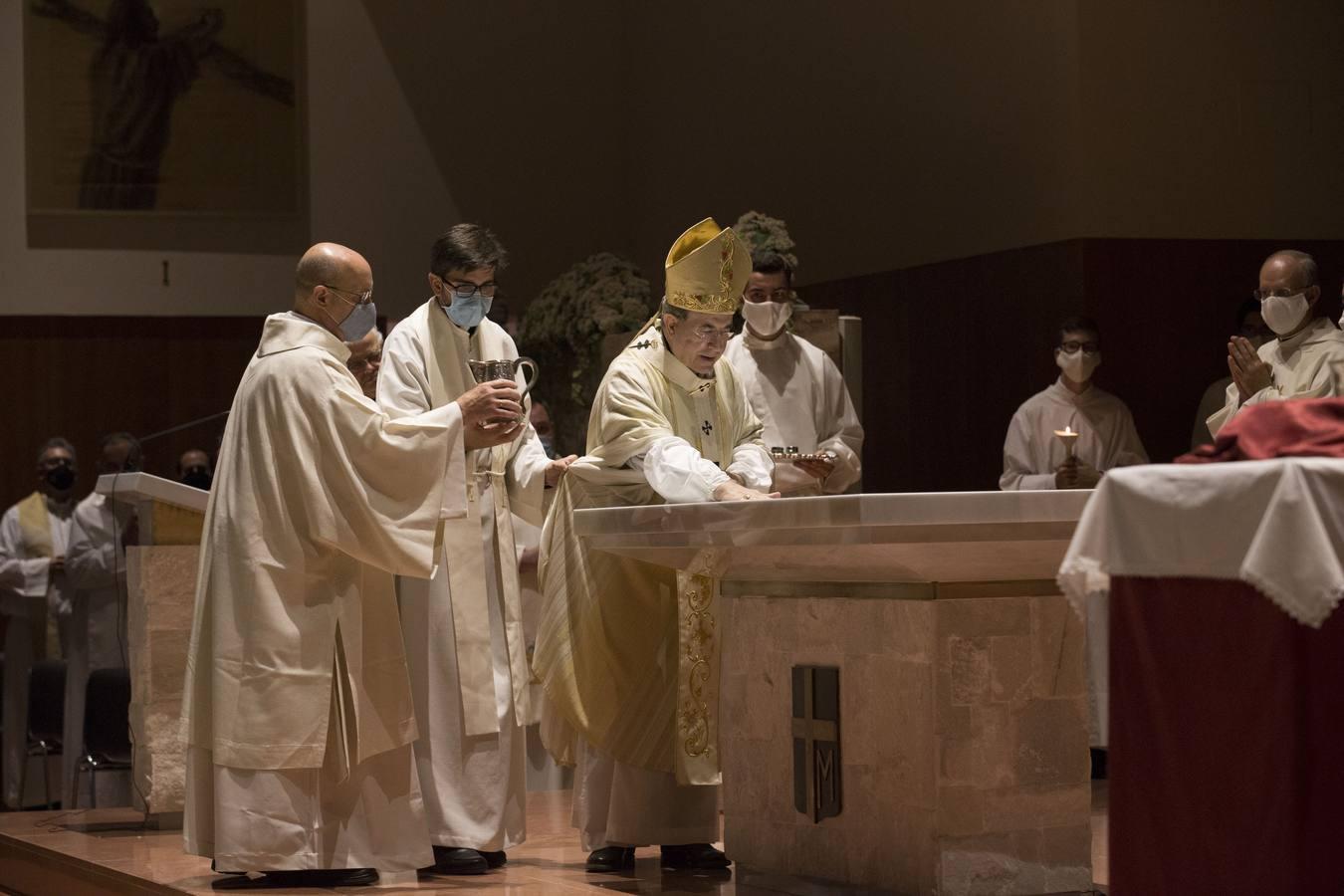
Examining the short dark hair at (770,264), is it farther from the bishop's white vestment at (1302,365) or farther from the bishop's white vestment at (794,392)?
the bishop's white vestment at (1302,365)

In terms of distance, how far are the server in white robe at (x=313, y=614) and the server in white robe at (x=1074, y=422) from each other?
12.4 ft

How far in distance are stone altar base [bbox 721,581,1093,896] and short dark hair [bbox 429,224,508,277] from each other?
1615 millimetres

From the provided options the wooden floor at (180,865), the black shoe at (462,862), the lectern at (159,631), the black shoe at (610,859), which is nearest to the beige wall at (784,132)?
the wooden floor at (180,865)

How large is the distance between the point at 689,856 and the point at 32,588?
20.2ft

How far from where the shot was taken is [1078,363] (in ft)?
27.3

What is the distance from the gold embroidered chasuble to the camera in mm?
5066

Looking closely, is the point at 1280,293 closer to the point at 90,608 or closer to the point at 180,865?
the point at 180,865

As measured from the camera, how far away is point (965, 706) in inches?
161

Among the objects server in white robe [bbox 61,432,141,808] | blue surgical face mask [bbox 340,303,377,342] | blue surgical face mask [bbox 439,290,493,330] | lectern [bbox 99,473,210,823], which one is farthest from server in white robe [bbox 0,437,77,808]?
blue surgical face mask [bbox 340,303,377,342]

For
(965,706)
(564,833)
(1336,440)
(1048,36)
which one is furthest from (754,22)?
(1336,440)

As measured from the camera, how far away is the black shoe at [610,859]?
5148mm

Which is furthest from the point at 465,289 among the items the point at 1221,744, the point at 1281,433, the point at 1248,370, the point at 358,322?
the point at 1221,744

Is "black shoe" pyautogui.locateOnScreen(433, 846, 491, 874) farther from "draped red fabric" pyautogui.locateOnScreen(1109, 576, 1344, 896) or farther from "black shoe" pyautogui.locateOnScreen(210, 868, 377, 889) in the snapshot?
"draped red fabric" pyautogui.locateOnScreen(1109, 576, 1344, 896)

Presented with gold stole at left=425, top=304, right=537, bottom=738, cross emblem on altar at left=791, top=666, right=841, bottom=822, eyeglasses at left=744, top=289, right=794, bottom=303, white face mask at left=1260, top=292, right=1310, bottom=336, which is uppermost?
eyeglasses at left=744, top=289, right=794, bottom=303
